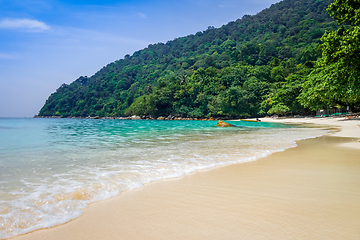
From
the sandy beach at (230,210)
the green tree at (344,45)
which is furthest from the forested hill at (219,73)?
the sandy beach at (230,210)

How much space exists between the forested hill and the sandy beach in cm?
2450

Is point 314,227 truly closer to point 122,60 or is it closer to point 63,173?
point 63,173

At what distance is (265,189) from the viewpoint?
11.3 ft

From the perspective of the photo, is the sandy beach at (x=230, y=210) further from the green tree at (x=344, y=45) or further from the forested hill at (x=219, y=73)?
the forested hill at (x=219, y=73)

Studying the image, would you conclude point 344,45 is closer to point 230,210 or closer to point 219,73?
point 230,210

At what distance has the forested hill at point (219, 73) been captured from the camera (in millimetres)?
62750

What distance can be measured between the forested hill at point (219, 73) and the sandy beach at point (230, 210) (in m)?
24.5

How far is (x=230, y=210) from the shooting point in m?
2.66

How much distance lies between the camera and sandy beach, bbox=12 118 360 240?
2.14 m

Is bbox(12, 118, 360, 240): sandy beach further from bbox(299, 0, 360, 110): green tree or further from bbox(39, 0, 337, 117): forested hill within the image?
bbox(39, 0, 337, 117): forested hill

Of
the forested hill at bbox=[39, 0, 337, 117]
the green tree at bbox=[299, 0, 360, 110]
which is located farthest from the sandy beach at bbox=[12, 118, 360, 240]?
the forested hill at bbox=[39, 0, 337, 117]

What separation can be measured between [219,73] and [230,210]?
86184 millimetres

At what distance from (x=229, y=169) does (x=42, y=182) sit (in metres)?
3.69

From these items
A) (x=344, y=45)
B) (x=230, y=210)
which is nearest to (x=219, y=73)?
(x=344, y=45)
